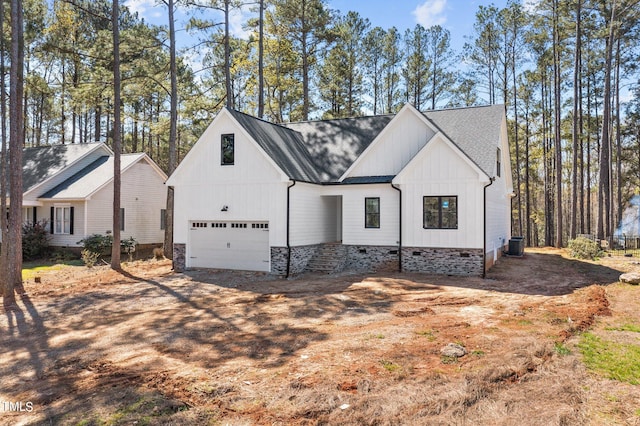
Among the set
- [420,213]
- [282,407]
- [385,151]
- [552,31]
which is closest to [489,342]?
[282,407]

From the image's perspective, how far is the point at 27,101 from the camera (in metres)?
35.2

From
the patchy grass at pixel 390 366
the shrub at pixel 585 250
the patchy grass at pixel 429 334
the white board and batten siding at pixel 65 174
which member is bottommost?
the patchy grass at pixel 390 366

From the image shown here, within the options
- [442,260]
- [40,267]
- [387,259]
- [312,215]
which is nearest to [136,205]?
[40,267]

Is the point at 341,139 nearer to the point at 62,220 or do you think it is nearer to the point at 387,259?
the point at 387,259

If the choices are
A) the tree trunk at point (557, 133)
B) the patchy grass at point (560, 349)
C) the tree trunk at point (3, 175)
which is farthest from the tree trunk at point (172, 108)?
the tree trunk at point (557, 133)

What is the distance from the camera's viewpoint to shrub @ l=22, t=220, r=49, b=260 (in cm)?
2278

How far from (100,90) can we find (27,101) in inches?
748

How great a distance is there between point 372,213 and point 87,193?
52.7 feet

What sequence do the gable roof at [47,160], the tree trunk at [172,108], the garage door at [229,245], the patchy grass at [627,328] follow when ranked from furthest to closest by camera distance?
the gable roof at [47,160] < the tree trunk at [172,108] < the garage door at [229,245] < the patchy grass at [627,328]

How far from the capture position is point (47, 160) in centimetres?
2723

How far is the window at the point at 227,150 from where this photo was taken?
1711 centimetres

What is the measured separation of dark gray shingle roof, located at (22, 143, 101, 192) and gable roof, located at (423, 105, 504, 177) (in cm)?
2172

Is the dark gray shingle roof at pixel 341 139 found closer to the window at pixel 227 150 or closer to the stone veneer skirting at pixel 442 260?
the window at pixel 227 150

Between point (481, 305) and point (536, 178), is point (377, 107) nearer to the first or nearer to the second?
point (536, 178)
